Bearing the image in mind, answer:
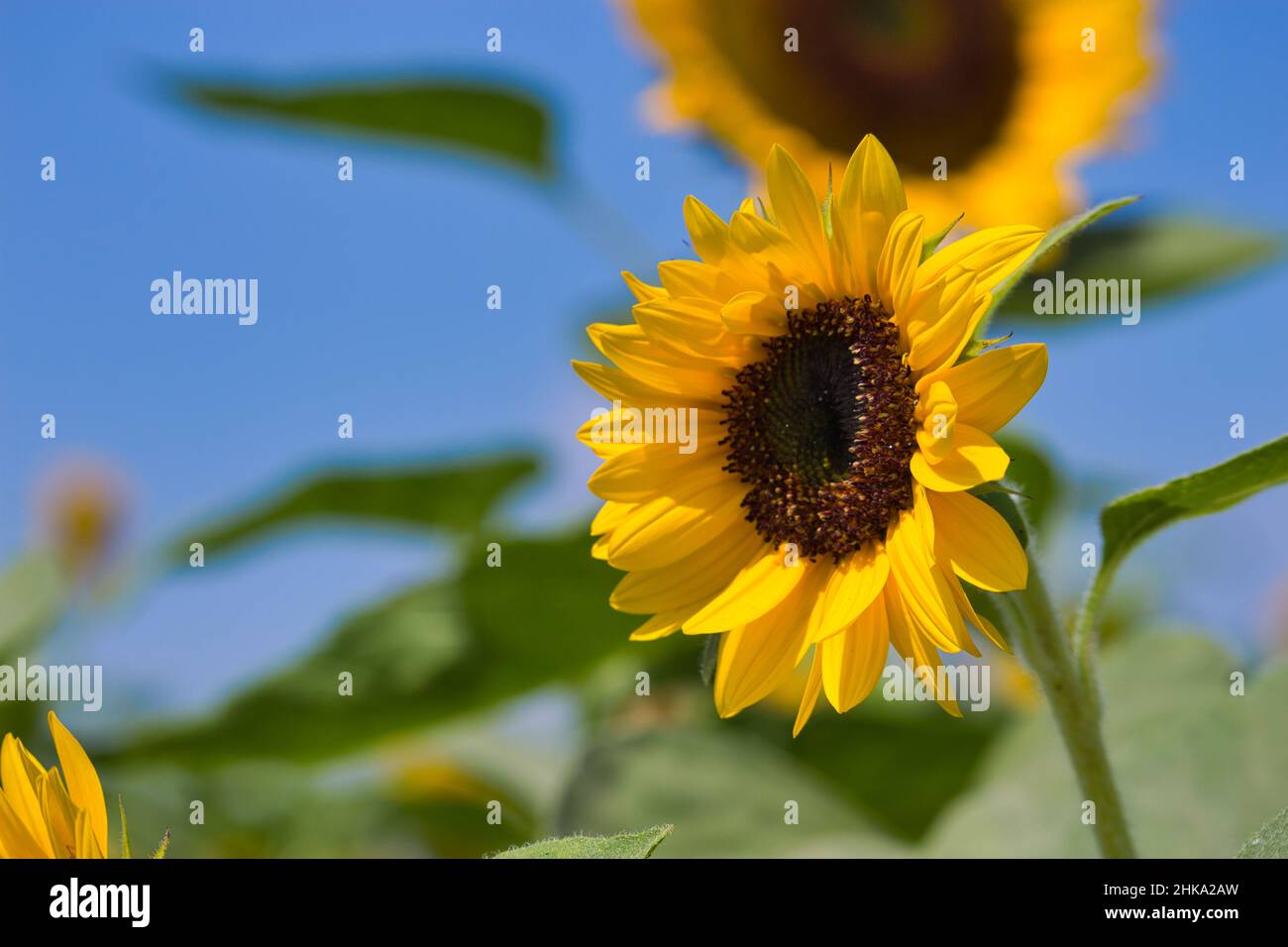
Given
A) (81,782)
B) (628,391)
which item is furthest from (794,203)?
(81,782)

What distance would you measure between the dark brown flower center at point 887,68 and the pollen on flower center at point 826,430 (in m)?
1.13

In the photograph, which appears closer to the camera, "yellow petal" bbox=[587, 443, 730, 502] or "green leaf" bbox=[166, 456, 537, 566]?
"yellow petal" bbox=[587, 443, 730, 502]

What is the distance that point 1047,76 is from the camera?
2.08 meters

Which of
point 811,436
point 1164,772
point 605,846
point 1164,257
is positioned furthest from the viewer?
point 1164,257

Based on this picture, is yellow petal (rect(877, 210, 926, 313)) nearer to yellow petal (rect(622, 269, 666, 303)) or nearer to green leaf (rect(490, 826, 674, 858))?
yellow petal (rect(622, 269, 666, 303))

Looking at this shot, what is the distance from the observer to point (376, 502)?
191 cm

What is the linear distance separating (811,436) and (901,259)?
158mm

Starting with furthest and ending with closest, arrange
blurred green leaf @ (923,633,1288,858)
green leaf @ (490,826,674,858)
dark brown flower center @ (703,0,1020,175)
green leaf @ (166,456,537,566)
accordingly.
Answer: dark brown flower center @ (703,0,1020,175)
green leaf @ (166,456,537,566)
blurred green leaf @ (923,633,1288,858)
green leaf @ (490,826,674,858)

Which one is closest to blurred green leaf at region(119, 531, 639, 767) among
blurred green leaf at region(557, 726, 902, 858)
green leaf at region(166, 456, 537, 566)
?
blurred green leaf at region(557, 726, 902, 858)

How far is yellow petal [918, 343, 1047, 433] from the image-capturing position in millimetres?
710

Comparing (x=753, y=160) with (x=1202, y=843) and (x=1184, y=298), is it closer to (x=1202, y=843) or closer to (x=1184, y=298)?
(x=1184, y=298)

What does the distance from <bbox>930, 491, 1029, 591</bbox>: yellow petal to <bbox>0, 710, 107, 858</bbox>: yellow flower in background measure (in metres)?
0.49

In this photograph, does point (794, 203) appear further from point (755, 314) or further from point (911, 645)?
point (911, 645)
